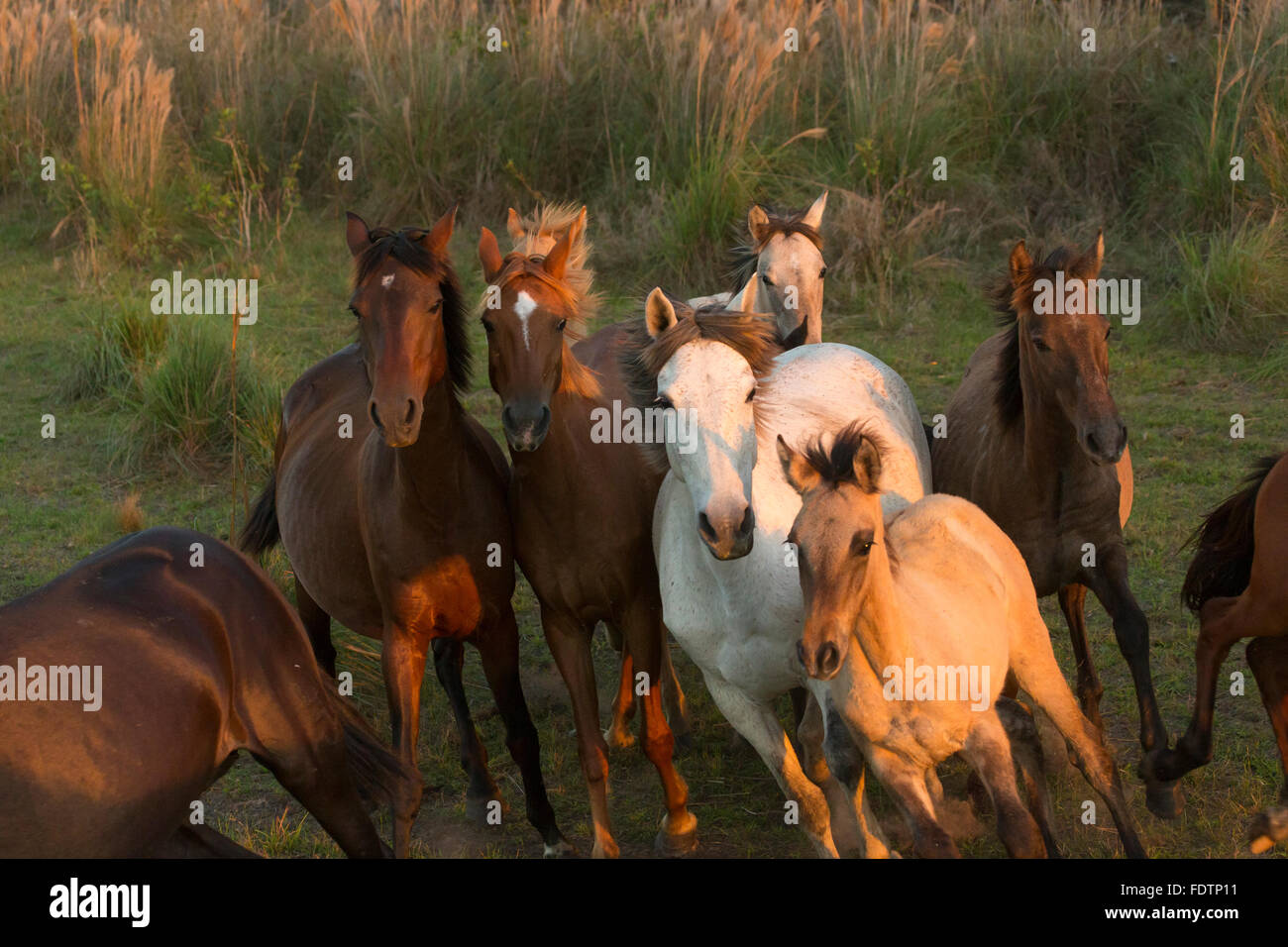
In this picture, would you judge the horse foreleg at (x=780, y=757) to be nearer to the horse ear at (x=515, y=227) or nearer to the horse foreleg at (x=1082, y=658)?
the horse foreleg at (x=1082, y=658)

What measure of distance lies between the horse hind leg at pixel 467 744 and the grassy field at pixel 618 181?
110cm

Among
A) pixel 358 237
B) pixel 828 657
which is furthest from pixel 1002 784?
pixel 358 237

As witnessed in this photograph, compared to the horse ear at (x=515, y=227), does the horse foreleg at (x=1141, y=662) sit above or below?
below

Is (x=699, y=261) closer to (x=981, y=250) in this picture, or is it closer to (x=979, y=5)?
(x=981, y=250)

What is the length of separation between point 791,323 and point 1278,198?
14.7ft

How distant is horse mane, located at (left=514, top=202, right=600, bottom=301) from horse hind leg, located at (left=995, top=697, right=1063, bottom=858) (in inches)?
71.3

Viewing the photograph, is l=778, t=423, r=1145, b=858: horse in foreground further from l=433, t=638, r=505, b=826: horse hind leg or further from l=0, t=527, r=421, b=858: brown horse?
l=433, t=638, r=505, b=826: horse hind leg

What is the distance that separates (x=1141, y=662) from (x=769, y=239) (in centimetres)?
250

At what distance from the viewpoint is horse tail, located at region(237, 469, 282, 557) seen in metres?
5.74

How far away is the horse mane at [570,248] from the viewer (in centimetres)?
456

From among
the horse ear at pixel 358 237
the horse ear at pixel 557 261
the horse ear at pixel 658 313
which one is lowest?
the horse ear at pixel 658 313

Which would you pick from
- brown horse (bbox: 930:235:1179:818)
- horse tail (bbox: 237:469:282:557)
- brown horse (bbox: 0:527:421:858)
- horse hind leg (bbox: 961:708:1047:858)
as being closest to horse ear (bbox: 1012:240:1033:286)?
brown horse (bbox: 930:235:1179:818)

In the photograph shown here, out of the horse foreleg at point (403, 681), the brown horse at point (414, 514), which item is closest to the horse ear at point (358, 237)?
the brown horse at point (414, 514)

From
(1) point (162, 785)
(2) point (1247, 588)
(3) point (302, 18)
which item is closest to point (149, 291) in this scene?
(3) point (302, 18)
